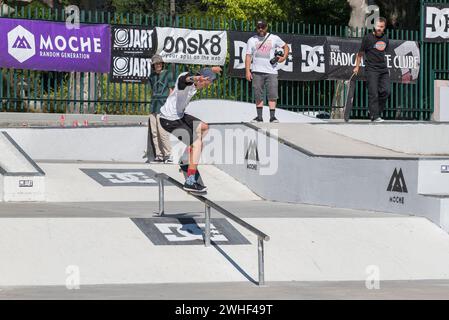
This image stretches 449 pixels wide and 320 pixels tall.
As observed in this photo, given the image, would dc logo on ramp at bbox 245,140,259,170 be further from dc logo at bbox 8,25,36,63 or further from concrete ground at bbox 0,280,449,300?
concrete ground at bbox 0,280,449,300

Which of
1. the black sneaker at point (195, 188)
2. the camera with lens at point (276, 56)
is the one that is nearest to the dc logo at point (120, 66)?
the camera with lens at point (276, 56)

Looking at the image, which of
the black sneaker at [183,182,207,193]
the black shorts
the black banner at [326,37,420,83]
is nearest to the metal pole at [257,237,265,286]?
the black sneaker at [183,182,207,193]

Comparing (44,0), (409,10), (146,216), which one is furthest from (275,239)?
(409,10)

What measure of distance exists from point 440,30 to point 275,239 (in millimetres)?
14177

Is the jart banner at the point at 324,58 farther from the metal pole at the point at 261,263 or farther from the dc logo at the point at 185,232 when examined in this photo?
the metal pole at the point at 261,263

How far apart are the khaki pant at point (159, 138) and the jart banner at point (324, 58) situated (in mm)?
4684

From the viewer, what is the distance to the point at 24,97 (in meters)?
22.8

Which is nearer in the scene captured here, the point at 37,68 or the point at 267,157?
the point at 267,157

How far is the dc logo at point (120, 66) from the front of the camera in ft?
74.7

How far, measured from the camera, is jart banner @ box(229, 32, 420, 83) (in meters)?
24.2

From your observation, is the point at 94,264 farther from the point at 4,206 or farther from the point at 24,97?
the point at 24,97

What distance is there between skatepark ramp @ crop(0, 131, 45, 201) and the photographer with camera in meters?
4.95

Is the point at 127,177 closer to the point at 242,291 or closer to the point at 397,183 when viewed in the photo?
the point at 397,183

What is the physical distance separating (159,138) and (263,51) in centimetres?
254
